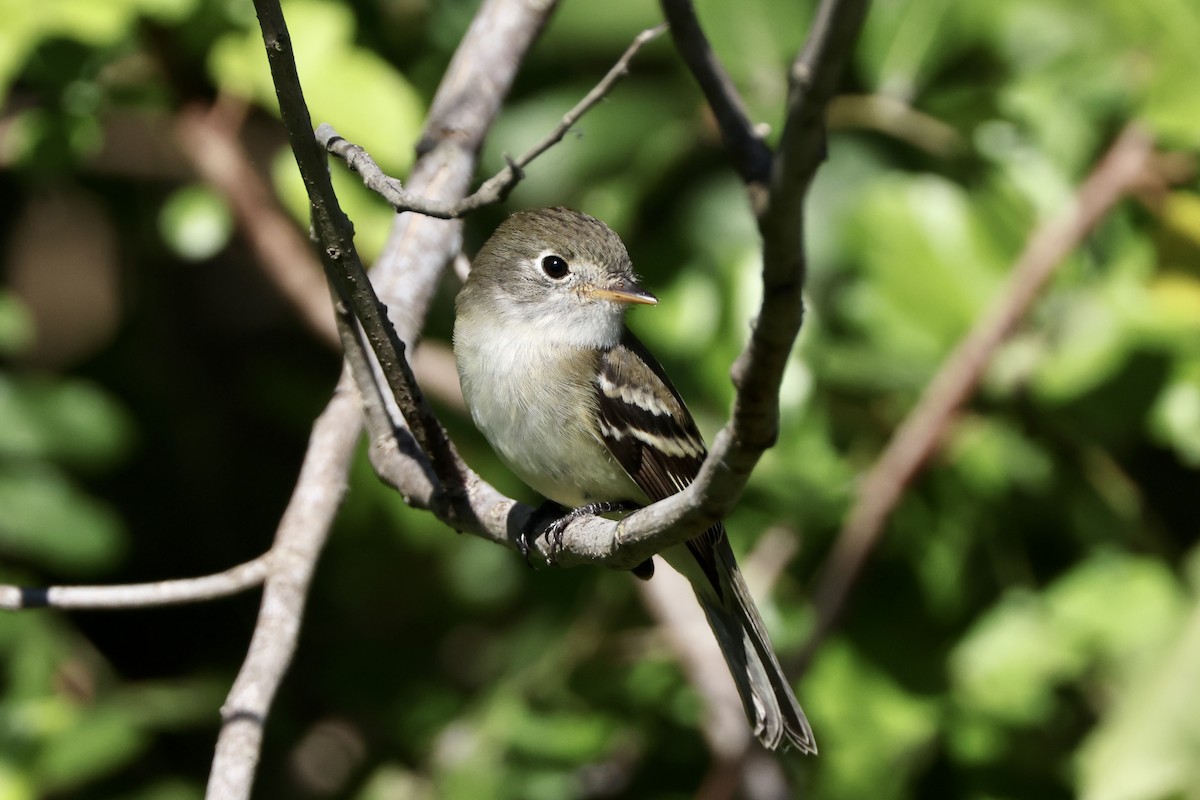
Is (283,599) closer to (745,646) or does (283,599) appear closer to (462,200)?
(462,200)

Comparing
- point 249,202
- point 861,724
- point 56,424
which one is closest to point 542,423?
A: point 249,202

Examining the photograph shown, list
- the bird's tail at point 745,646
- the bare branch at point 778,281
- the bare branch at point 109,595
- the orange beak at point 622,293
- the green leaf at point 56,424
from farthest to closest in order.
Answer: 1. the green leaf at point 56,424
2. the orange beak at point 622,293
3. the bird's tail at point 745,646
4. the bare branch at point 109,595
5. the bare branch at point 778,281

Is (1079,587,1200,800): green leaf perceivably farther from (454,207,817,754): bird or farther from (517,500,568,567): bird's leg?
(517,500,568,567): bird's leg

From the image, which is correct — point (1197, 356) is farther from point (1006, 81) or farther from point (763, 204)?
point (763, 204)

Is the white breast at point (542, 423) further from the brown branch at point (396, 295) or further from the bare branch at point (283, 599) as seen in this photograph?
the bare branch at point (283, 599)

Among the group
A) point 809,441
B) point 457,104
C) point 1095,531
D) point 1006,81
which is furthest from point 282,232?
point 1095,531

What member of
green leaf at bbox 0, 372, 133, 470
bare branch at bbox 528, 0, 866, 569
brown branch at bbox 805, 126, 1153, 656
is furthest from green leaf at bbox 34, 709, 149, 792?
bare branch at bbox 528, 0, 866, 569

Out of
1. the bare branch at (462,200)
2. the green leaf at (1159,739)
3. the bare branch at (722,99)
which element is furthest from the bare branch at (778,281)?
the green leaf at (1159,739)
